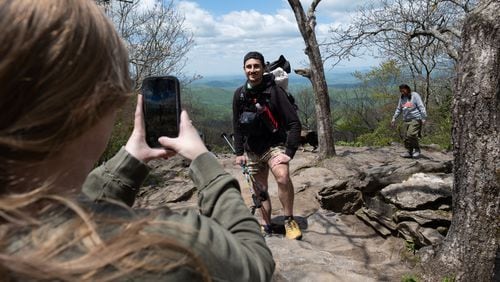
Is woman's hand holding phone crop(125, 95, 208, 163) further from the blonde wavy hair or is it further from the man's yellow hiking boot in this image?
the man's yellow hiking boot

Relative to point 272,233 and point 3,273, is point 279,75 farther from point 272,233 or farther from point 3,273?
point 3,273

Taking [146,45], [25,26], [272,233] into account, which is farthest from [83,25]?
[146,45]

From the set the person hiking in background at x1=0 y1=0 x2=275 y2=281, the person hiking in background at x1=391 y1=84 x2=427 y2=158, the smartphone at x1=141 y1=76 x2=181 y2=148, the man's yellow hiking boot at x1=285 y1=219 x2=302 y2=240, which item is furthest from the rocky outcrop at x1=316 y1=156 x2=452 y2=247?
the person hiking in background at x1=0 y1=0 x2=275 y2=281

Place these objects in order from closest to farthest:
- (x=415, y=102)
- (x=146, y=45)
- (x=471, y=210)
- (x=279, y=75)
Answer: (x=471, y=210), (x=279, y=75), (x=415, y=102), (x=146, y=45)

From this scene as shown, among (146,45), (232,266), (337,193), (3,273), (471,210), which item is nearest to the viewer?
(3,273)

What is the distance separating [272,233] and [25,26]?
4.57 m

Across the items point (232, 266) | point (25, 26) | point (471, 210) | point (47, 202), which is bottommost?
point (471, 210)

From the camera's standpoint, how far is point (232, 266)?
2.69 ft

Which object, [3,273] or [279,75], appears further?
[279,75]

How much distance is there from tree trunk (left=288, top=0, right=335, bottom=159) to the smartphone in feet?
27.7

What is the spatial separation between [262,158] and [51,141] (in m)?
3.88

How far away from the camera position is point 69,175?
0.81 m

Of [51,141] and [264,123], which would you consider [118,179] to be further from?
[264,123]

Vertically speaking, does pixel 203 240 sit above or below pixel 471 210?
above
